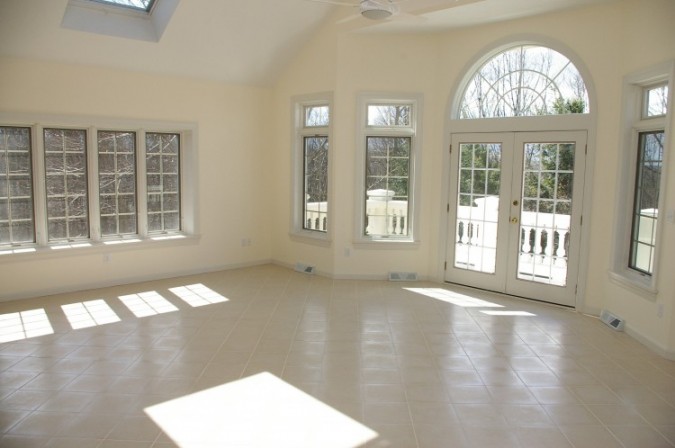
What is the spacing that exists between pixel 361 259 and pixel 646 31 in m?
3.91

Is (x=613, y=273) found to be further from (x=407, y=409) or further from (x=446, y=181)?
(x=407, y=409)

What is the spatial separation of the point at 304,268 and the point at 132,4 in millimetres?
3806

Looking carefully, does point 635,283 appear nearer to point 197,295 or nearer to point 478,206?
point 478,206

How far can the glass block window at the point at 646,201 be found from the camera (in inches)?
185

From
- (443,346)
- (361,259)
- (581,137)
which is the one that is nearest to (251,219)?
(361,259)

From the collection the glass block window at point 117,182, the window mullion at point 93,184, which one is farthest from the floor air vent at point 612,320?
the window mullion at point 93,184

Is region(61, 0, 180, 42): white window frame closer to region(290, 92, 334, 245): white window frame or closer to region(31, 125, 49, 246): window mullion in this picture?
region(31, 125, 49, 246): window mullion

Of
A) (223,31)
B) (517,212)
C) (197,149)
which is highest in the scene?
(223,31)

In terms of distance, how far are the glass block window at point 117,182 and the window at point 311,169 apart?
83.5 inches

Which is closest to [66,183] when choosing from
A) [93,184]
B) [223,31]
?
[93,184]

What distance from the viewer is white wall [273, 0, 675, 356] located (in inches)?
184

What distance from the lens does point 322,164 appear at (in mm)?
7035

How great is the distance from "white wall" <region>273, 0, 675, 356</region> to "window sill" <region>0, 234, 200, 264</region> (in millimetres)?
1569

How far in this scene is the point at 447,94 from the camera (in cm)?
643
